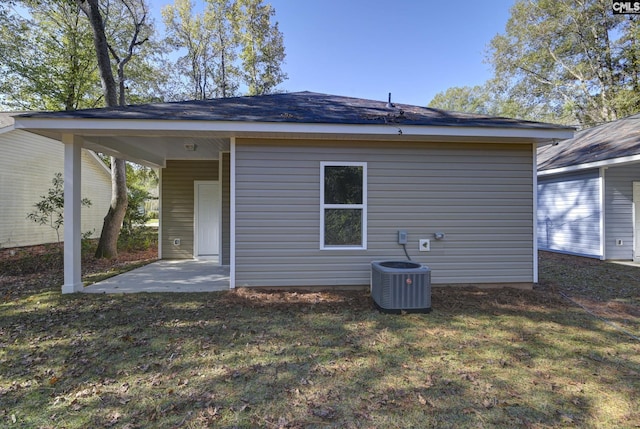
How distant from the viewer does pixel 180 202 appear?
8.12 m

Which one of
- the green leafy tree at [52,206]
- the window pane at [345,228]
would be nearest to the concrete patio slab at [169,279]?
the window pane at [345,228]

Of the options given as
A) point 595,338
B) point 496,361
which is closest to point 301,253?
point 496,361

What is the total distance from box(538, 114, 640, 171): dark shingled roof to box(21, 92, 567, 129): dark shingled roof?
15.5 ft

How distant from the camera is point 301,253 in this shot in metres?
4.94

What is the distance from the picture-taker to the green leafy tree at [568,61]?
1637cm

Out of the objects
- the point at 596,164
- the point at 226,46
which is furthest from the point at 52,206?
the point at 596,164

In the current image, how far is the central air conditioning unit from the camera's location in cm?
407

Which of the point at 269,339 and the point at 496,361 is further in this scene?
the point at 269,339

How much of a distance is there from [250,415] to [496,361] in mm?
2271

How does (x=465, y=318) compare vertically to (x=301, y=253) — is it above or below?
below

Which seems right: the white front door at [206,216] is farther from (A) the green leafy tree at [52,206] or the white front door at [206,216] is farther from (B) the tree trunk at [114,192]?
(A) the green leafy tree at [52,206]

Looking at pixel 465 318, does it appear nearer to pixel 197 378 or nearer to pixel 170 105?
pixel 197 378

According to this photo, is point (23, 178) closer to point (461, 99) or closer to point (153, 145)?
point (153, 145)

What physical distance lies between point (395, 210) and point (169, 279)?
4350 millimetres
